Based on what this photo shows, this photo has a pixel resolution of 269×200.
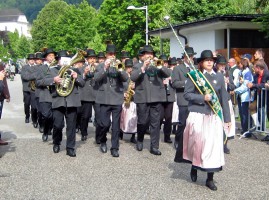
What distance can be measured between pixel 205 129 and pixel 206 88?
1.91 feet

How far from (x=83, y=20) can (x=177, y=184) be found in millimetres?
60257

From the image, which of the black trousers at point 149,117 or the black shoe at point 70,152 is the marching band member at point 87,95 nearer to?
the black trousers at point 149,117

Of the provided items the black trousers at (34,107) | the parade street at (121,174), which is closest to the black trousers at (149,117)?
the parade street at (121,174)

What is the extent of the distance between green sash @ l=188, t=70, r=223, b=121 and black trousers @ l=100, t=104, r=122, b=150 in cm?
301

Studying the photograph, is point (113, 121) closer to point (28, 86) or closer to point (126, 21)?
point (28, 86)

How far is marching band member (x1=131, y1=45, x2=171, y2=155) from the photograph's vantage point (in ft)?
34.6

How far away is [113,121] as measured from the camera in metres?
10.5

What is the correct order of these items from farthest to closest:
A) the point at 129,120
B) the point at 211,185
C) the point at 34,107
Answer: the point at 34,107 → the point at 129,120 → the point at 211,185

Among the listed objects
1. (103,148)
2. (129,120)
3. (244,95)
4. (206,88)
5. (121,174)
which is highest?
(206,88)

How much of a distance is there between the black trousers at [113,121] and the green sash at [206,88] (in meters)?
3.01

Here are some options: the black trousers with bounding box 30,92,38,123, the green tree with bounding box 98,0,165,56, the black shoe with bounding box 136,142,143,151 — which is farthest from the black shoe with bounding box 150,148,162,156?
the green tree with bounding box 98,0,165,56

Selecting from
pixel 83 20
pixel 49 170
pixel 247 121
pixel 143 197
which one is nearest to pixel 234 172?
pixel 143 197

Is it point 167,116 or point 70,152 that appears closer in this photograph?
point 70,152

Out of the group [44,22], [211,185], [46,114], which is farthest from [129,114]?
[44,22]
